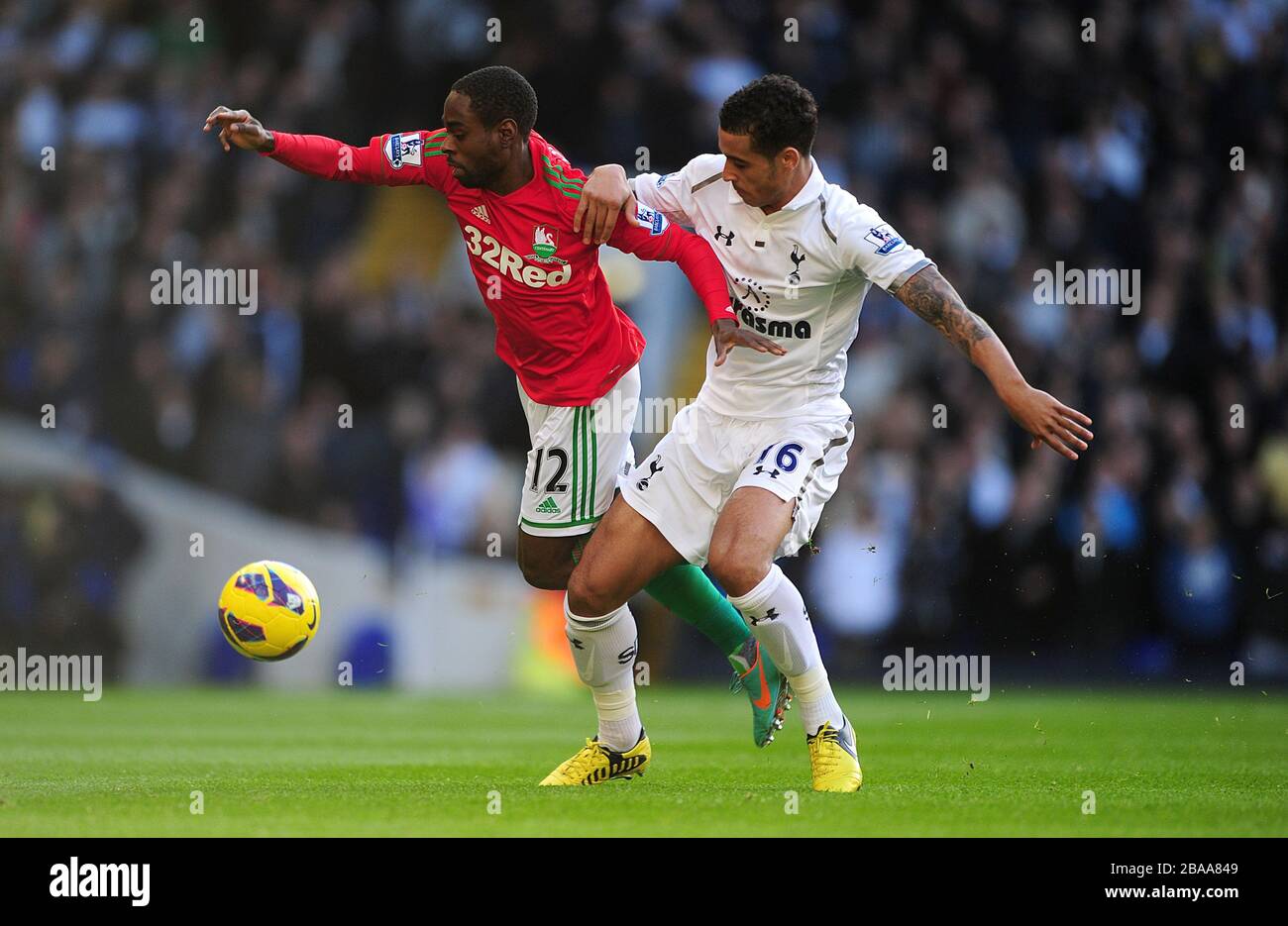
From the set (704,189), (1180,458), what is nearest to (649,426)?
(1180,458)

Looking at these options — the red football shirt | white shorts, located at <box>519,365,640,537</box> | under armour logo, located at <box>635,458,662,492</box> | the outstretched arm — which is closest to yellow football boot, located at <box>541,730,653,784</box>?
white shorts, located at <box>519,365,640,537</box>

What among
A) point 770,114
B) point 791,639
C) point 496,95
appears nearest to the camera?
point 770,114

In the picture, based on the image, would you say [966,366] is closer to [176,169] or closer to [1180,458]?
[1180,458]

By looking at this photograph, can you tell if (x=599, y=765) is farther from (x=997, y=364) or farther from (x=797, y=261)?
(x=997, y=364)

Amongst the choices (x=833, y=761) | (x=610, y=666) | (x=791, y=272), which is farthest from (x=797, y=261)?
(x=833, y=761)

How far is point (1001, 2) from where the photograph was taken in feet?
51.8

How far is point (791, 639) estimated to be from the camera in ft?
20.2

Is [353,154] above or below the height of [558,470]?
above

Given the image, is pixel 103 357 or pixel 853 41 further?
pixel 853 41

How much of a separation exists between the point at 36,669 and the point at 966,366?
779 centimetres

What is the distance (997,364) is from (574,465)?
5.94ft

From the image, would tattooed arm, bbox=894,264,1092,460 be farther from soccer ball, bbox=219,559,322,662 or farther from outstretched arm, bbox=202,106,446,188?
soccer ball, bbox=219,559,322,662

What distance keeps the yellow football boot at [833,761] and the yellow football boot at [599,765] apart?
808 mm

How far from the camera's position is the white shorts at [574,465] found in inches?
266
